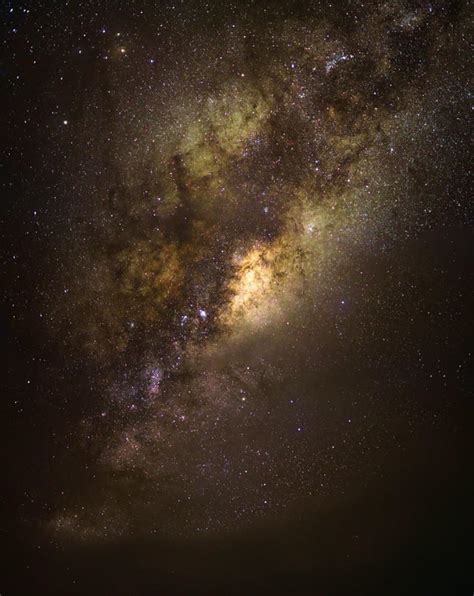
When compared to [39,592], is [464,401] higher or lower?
higher

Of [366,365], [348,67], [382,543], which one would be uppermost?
[348,67]

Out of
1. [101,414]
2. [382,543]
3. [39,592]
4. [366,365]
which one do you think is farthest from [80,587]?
[366,365]

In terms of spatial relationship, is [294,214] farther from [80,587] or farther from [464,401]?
[80,587]

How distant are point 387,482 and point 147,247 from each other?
8870mm

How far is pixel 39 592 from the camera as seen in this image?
1133 cm

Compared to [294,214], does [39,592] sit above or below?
below

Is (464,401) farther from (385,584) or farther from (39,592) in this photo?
(39,592)

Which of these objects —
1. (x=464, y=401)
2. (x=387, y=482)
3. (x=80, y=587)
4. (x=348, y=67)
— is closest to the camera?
(x=348, y=67)

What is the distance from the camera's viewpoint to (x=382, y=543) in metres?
11.6

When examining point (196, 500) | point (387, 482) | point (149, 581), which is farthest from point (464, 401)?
point (149, 581)

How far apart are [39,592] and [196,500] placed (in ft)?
22.6

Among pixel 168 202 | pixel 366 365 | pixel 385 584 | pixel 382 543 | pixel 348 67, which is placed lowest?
pixel 385 584

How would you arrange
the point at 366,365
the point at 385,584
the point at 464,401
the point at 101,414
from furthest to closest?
the point at 385,584 < the point at 464,401 < the point at 366,365 < the point at 101,414

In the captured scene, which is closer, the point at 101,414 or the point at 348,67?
the point at 348,67
